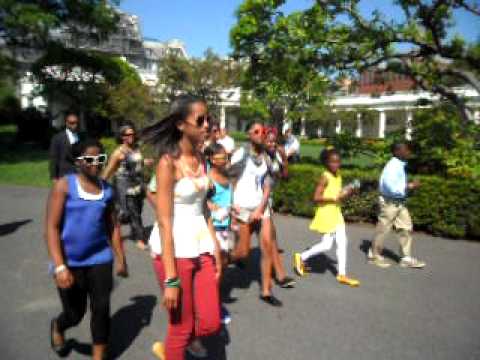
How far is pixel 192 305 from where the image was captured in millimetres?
2479

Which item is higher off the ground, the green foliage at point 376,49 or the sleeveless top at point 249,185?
the green foliage at point 376,49

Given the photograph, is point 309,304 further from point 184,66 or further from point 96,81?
point 184,66

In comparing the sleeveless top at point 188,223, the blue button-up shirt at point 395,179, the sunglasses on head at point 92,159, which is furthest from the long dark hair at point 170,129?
the blue button-up shirt at point 395,179

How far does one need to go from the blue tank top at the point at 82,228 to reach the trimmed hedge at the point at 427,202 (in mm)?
5885

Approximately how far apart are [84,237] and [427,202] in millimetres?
6078

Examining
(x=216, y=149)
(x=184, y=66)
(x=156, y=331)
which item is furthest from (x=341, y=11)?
(x=184, y=66)

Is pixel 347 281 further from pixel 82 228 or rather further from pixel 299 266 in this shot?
pixel 82 228

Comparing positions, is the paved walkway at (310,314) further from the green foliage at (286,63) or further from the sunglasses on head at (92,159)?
the green foliage at (286,63)

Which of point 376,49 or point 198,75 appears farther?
point 198,75

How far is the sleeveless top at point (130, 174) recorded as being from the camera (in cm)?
596

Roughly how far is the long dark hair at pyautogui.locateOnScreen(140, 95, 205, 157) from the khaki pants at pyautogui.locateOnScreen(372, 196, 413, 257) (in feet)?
12.5

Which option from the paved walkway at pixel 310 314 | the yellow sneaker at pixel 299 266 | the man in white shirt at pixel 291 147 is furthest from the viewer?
the man in white shirt at pixel 291 147

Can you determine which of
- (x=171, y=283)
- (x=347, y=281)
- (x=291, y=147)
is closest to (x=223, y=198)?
(x=171, y=283)

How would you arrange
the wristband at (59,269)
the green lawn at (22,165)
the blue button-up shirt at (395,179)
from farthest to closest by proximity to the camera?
the green lawn at (22,165)
the blue button-up shirt at (395,179)
the wristband at (59,269)
